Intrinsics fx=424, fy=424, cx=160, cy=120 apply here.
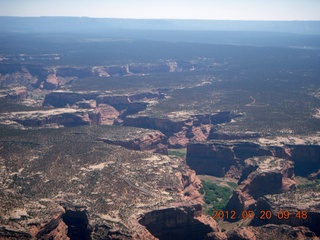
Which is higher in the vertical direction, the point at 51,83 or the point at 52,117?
the point at 52,117

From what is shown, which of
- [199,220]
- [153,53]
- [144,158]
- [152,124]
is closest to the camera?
[199,220]

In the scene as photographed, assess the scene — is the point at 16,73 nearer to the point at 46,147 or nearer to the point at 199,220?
the point at 46,147

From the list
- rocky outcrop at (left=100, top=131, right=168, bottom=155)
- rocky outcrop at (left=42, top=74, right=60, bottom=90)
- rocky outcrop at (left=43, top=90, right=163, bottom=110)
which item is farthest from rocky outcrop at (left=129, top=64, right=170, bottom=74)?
rocky outcrop at (left=100, top=131, right=168, bottom=155)

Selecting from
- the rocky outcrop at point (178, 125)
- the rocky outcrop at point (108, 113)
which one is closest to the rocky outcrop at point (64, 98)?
the rocky outcrop at point (108, 113)

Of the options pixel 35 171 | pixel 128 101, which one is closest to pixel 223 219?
pixel 35 171

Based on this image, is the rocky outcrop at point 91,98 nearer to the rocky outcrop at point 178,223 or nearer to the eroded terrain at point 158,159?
the eroded terrain at point 158,159

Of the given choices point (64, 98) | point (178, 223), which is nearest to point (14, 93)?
point (64, 98)

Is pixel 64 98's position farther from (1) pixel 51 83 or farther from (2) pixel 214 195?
(2) pixel 214 195
